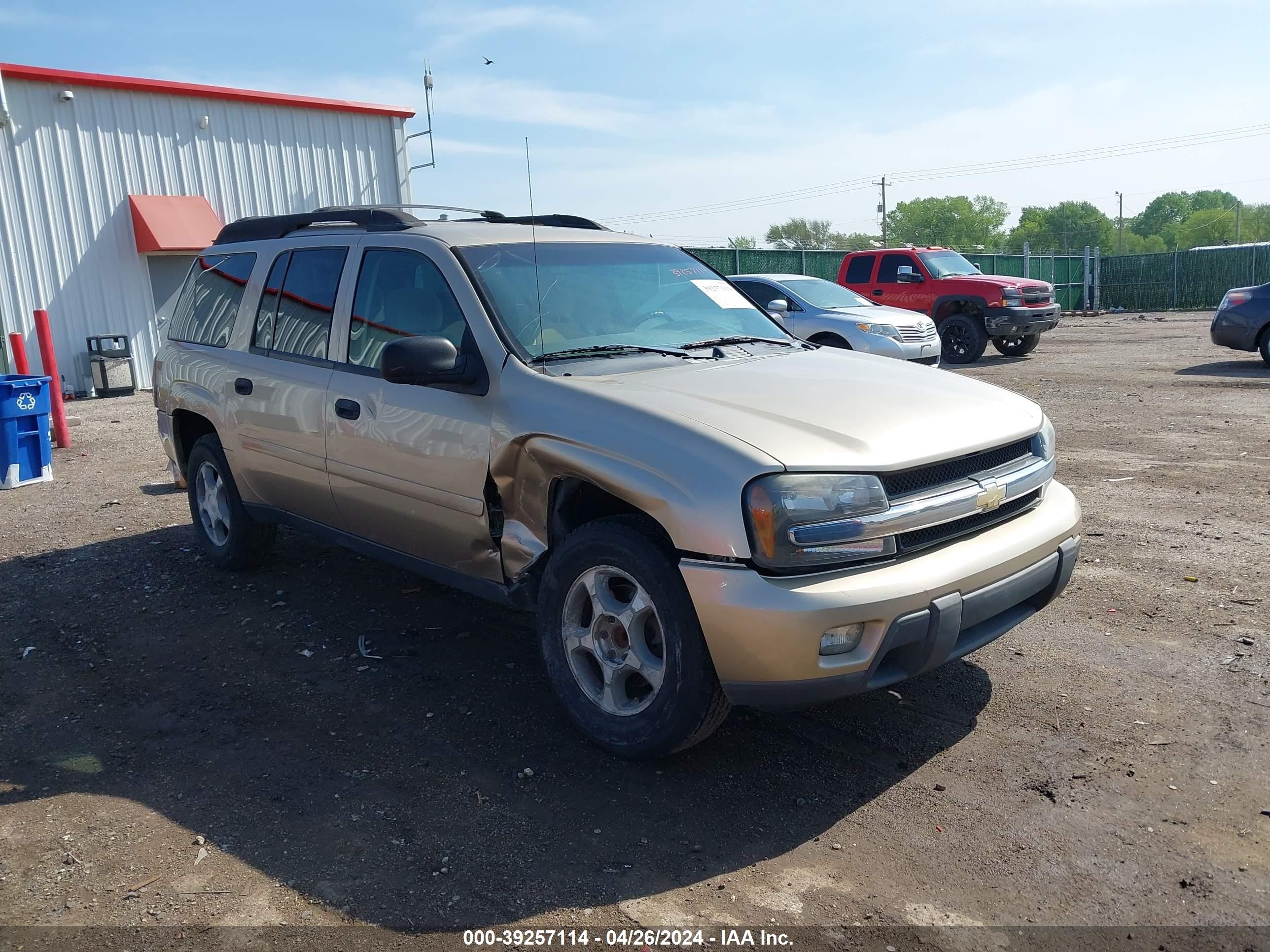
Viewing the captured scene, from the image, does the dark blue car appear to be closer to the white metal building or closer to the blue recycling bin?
the blue recycling bin

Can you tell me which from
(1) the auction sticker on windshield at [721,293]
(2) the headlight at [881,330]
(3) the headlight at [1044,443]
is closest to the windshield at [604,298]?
(1) the auction sticker on windshield at [721,293]

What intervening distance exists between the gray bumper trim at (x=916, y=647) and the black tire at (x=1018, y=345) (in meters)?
16.5

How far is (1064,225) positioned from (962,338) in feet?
394

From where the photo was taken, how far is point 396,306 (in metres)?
4.56

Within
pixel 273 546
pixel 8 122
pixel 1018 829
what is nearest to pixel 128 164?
pixel 8 122

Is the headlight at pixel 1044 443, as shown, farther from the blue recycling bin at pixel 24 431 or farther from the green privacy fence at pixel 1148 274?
the green privacy fence at pixel 1148 274

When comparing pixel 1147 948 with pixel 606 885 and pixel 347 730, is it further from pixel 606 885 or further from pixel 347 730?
pixel 347 730

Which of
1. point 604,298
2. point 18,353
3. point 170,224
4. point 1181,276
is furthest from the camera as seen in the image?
point 1181,276

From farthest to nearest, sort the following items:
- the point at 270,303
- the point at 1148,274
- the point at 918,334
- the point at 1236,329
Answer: the point at 1148,274 → the point at 1236,329 → the point at 918,334 → the point at 270,303

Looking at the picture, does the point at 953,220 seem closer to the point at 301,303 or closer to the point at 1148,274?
the point at 1148,274

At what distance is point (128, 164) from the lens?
18125mm

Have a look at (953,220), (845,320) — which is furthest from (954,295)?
(953,220)

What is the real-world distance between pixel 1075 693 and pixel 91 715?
4056mm

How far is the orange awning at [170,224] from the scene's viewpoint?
58.6 ft
